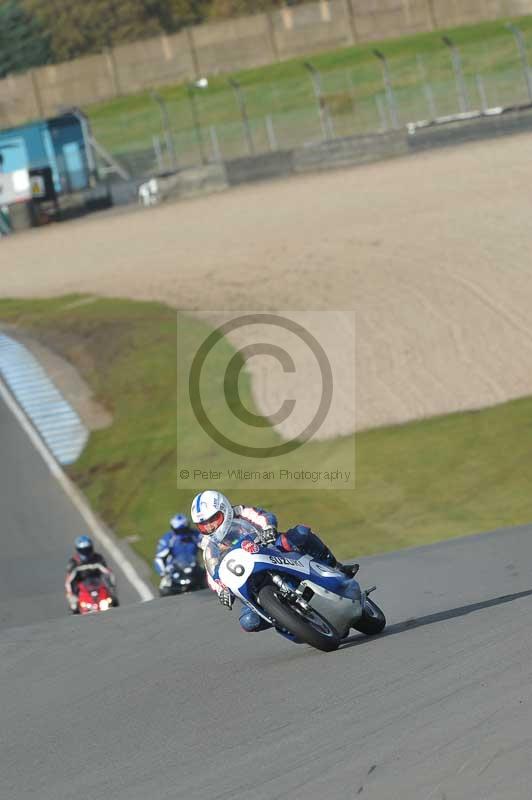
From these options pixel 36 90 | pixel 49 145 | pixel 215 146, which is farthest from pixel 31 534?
pixel 36 90

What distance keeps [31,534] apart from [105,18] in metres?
80.0

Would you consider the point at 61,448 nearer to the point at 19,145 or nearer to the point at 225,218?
the point at 225,218

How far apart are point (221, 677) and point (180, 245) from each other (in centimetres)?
3107

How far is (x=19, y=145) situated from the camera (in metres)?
61.0

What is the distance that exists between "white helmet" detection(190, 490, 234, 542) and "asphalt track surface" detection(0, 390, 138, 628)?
8616 millimetres

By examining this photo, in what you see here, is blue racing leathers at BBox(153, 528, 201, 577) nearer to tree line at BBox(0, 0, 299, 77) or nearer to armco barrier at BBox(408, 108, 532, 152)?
armco barrier at BBox(408, 108, 532, 152)

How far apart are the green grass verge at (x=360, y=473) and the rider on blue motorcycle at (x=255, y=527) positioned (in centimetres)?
904

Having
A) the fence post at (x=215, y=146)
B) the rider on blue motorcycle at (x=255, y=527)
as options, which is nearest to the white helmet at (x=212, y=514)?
the rider on blue motorcycle at (x=255, y=527)

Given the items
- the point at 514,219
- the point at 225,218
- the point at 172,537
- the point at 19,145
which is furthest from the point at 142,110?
the point at 172,537

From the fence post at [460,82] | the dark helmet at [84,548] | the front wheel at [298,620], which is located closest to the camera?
the front wheel at [298,620]

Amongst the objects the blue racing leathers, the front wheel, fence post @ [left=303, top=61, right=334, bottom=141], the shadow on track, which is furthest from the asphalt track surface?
fence post @ [left=303, top=61, right=334, bottom=141]

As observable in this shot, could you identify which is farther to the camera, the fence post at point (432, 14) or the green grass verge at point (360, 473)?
the fence post at point (432, 14)

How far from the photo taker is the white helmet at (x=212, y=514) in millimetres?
9344

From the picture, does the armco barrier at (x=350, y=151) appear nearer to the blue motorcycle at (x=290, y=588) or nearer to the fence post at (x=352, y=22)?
the fence post at (x=352, y=22)
